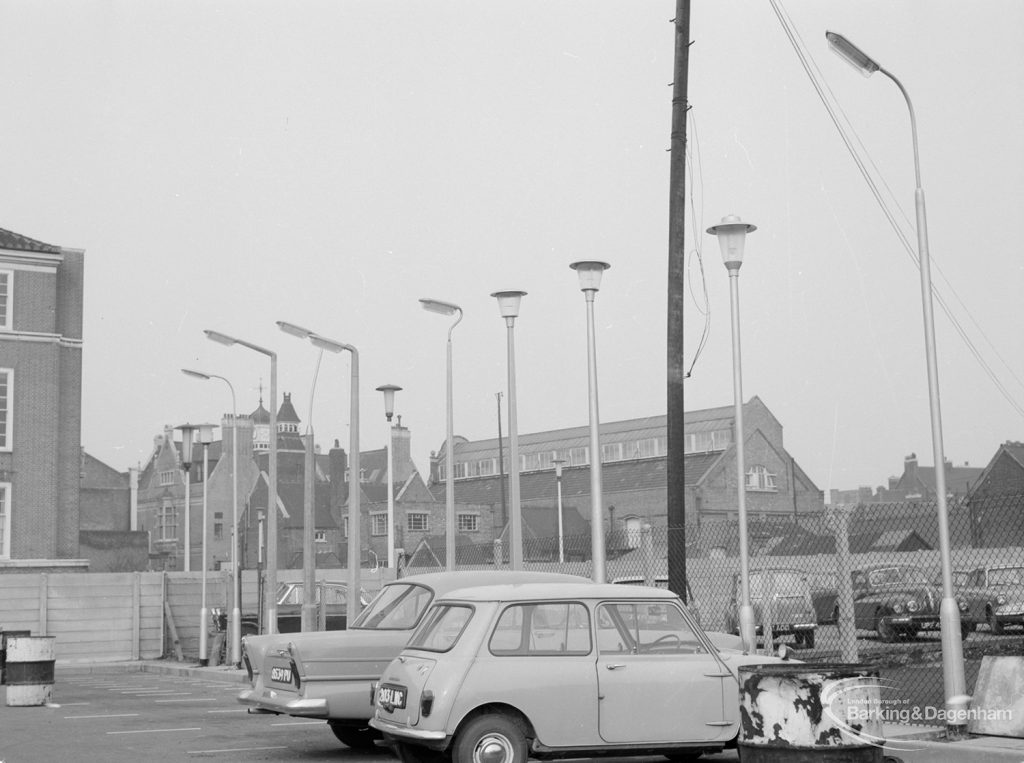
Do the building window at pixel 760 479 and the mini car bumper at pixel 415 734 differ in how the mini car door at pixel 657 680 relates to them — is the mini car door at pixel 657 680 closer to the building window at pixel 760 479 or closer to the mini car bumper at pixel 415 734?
the mini car bumper at pixel 415 734

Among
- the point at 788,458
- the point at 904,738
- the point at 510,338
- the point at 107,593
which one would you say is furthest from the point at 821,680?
the point at 788,458

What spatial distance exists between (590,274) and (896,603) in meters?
11.0

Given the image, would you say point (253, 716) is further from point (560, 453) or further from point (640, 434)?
point (560, 453)

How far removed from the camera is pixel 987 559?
2481 cm

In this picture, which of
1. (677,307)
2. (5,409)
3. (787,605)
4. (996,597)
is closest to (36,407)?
(5,409)

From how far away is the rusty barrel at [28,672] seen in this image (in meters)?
17.7

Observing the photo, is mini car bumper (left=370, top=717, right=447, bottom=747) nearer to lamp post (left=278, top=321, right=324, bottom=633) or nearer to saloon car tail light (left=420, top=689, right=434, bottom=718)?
saloon car tail light (left=420, top=689, right=434, bottom=718)

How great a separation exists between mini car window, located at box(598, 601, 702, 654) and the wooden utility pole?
457 centimetres

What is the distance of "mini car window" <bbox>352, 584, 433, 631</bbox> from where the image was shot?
12.8 metres

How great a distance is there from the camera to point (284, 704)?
12188mm

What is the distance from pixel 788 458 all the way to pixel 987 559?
50119 mm

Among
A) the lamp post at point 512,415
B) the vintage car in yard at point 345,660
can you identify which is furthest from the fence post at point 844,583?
the lamp post at point 512,415

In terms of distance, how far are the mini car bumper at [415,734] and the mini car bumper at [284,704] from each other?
2396mm

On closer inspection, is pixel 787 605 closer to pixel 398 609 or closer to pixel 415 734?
pixel 398 609
